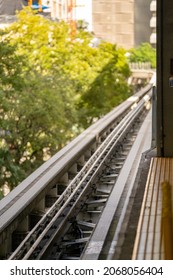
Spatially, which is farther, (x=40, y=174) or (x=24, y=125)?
(x=24, y=125)

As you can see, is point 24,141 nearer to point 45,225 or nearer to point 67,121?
point 67,121

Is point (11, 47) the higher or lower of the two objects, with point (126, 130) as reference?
A: higher

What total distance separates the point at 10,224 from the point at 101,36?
21541 millimetres

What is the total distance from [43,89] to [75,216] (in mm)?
9013

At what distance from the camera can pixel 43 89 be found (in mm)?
15156

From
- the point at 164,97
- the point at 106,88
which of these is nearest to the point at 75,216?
the point at 164,97

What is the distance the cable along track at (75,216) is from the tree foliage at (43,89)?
267 cm

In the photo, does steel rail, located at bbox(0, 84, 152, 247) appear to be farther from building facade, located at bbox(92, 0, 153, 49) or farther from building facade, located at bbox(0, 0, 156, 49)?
building facade, located at bbox(92, 0, 153, 49)

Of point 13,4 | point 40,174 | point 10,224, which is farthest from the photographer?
point 13,4

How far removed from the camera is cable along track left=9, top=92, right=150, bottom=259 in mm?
5065

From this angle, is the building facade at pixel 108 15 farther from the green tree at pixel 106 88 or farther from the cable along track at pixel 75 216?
the cable along track at pixel 75 216

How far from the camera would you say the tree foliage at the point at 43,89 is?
42.8ft

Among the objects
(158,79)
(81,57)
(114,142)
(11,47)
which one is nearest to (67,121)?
(11,47)

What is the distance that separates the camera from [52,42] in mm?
21469
